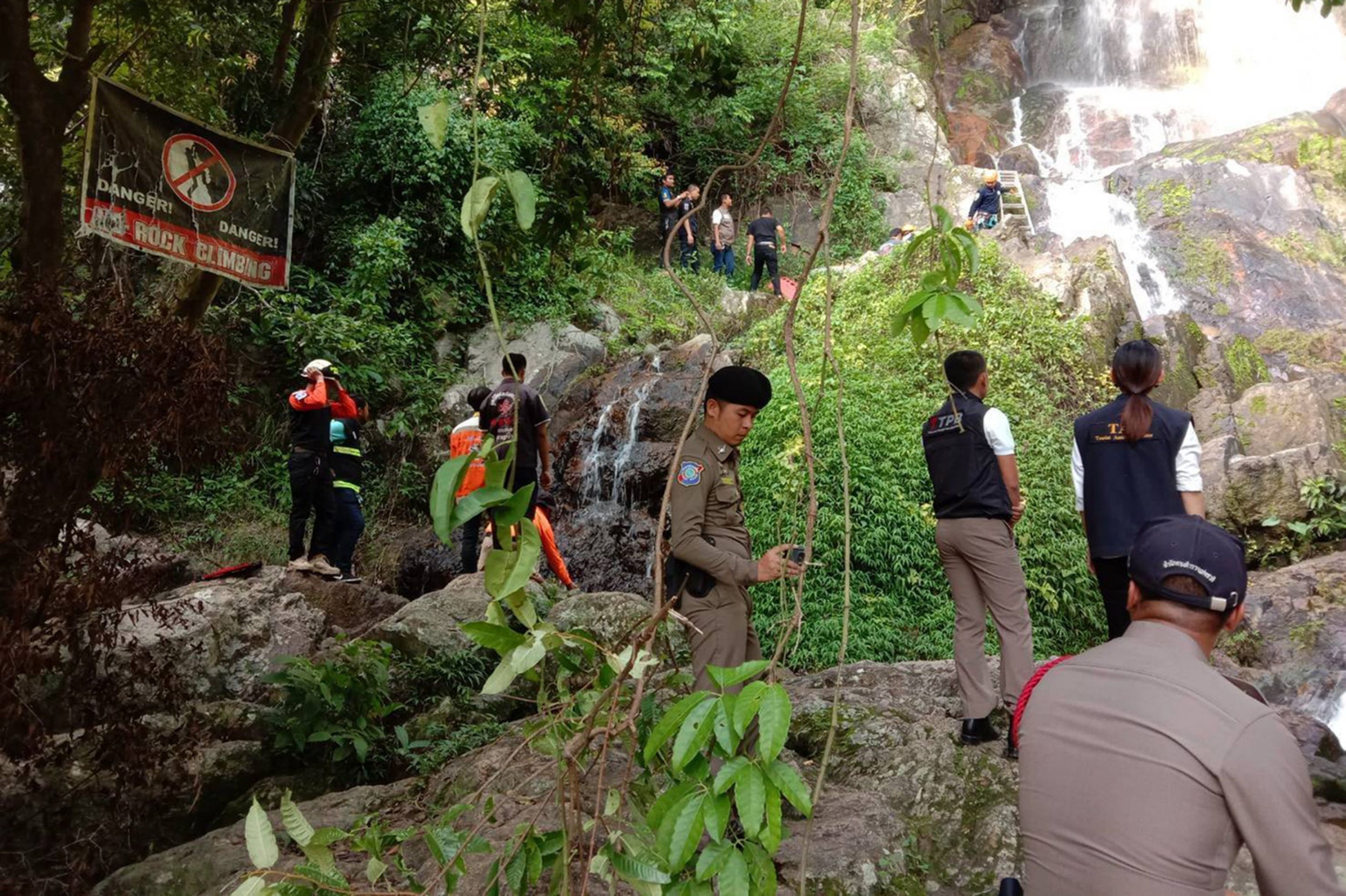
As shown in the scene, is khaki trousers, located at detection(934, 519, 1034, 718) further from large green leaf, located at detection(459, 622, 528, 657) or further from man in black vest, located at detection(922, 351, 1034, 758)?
large green leaf, located at detection(459, 622, 528, 657)

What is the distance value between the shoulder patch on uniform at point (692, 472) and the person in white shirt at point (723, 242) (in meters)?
12.8

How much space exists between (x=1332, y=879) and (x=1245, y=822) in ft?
0.46

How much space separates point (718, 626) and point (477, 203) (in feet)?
6.99

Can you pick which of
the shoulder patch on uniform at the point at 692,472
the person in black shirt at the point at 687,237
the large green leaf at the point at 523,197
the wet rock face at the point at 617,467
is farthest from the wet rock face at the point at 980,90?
the large green leaf at the point at 523,197

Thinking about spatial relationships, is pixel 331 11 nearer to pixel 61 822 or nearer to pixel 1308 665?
pixel 61 822

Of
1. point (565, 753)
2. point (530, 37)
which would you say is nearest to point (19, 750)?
point (565, 753)

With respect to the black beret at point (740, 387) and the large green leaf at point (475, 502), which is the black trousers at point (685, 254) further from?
the large green leaf at point (475, 502)

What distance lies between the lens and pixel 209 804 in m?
4.67

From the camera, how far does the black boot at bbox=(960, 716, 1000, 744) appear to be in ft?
14.4

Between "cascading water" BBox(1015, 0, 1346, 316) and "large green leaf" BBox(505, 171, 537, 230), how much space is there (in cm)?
1883

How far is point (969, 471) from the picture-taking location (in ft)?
14.3

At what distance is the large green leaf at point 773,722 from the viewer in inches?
71.3

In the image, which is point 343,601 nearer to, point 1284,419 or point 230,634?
point 230,634

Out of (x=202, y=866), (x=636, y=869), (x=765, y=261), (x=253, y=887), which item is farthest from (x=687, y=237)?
(x=253, y=887)
